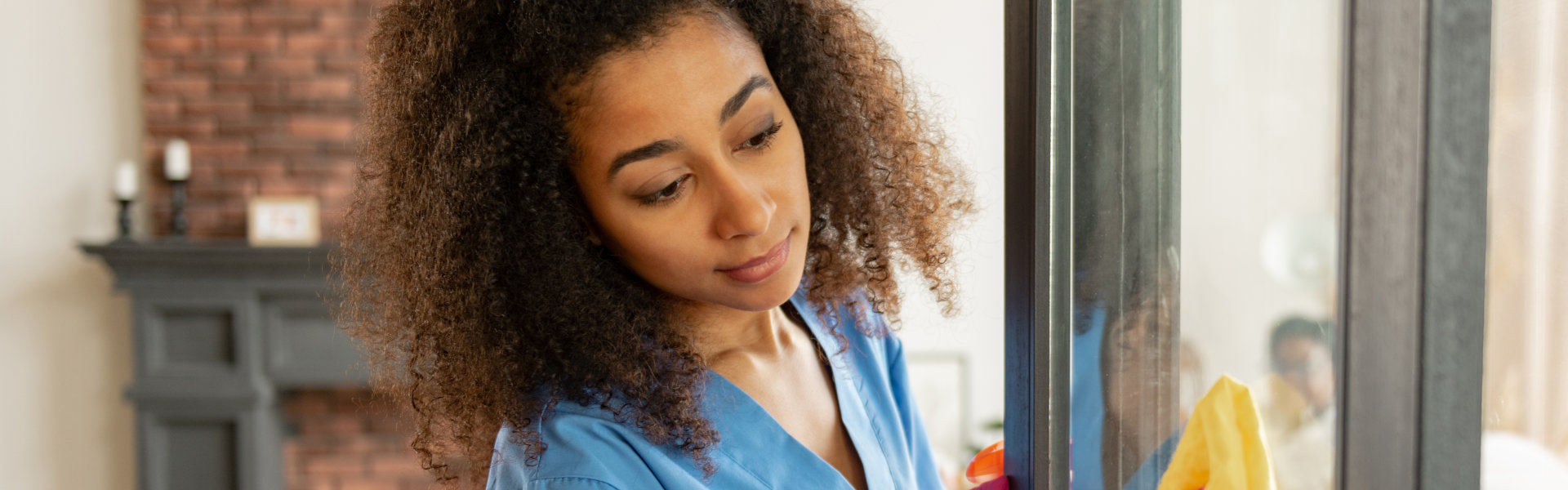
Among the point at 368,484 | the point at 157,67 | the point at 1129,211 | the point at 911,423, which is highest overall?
the point at 157,67

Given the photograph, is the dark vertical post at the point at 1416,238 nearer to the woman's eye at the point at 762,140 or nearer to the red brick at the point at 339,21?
the woman's eye at the point at 762,140

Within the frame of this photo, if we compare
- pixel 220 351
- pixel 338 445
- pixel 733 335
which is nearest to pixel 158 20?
pixel 220 351

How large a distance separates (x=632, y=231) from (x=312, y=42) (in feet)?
8.17

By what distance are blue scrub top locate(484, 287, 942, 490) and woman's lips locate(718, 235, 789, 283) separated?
0.14m

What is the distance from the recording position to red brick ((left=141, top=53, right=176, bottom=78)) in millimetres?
2850

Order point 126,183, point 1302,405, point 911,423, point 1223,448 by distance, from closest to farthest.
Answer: point 1302,405 < point 1223,448 < point 911,423 < point 126,183

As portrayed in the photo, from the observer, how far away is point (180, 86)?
113 inches

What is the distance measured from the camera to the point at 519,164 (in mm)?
722

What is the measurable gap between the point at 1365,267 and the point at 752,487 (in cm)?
55

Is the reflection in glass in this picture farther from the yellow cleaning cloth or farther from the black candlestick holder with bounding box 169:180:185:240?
the black candlestick holder with bounding box 169:180:185:240

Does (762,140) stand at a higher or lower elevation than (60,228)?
higher

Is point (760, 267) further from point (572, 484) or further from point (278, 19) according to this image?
point (278, 19)

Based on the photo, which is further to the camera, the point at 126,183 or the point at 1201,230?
the point at 126,183

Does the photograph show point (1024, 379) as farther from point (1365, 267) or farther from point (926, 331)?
point (926, 331)
